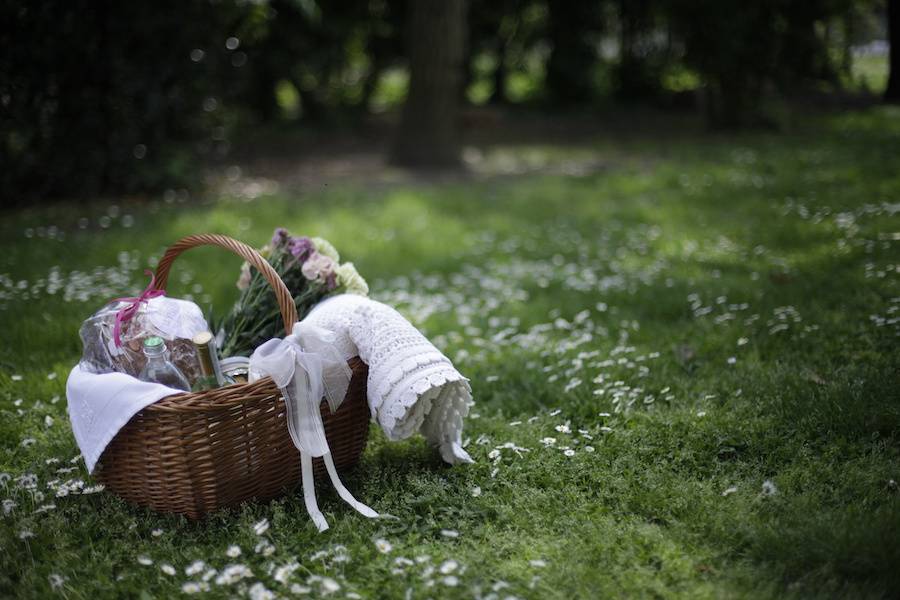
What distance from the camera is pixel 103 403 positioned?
244 centimetres

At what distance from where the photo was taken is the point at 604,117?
42.1ft

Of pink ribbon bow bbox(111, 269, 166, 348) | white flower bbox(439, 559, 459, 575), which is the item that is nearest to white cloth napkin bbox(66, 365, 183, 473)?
pink ribbon bow bbox(111, 269, 166, 348)

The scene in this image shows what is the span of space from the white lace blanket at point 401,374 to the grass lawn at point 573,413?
212 mm

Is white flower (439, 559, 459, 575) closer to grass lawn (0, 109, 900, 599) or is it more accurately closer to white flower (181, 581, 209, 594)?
grass lawn (0, 109, 900, 599)

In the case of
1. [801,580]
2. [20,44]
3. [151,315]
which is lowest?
[801,580]

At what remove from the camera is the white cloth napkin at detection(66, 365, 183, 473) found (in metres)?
2.39

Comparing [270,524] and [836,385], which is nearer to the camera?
[270,524]

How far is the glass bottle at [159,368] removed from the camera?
2.54m

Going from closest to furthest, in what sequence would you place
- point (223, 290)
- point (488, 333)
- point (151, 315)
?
point (151, 315)
point (488, 333)
point (223, 290)

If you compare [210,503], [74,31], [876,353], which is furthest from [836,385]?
[74,31]

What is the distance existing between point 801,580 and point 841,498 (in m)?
0.47

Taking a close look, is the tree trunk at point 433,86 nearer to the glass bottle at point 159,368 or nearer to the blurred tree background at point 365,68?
the blurred tree background at point 365,68

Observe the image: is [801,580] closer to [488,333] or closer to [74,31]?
[488,333]

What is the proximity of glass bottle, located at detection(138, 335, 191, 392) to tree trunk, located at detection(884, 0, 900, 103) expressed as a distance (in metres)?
11.8
